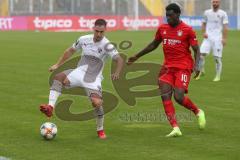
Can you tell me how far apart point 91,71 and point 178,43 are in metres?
1.56

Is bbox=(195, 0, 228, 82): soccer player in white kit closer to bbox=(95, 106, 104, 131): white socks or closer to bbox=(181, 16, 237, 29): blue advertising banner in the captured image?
bbox=(95, 106, 104, 131): white socks

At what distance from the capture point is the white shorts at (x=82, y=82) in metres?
11.6

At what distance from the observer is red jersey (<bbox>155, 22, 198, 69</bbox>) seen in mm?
11820

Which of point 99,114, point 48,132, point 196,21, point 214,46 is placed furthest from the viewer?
point 196,21

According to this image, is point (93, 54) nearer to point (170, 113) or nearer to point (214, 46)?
point (170, 113)

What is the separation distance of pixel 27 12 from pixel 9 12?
4.96ft

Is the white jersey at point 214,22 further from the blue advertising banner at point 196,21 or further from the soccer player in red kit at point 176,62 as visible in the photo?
the blue advertising banner at point 196,21

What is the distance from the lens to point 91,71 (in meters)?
11.8

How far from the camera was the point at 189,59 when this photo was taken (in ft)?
39.6

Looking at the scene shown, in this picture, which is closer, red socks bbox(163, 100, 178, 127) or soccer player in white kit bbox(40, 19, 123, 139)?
soccer player in white kit bbox(40, 19, 123, 139)

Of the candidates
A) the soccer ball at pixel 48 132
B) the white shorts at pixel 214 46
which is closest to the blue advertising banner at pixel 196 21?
the white shorts at pixel 214 46

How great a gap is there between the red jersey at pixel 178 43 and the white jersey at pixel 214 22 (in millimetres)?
9233

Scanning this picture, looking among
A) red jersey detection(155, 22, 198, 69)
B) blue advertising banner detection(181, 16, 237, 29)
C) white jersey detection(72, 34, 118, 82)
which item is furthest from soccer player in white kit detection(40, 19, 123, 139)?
blue advertising banner detection(181, 16, 237, 29)

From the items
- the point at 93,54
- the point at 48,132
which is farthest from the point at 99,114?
the point at 93,54
